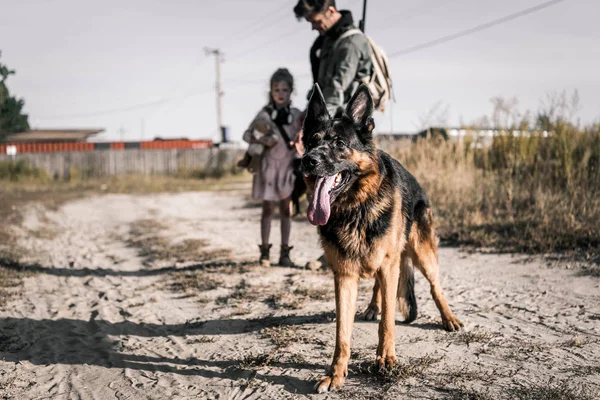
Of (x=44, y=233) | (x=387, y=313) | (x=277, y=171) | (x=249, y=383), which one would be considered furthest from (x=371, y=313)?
(x=44, y=233)

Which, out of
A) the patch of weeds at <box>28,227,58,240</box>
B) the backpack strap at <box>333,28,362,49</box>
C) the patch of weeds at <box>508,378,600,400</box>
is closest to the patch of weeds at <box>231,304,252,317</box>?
the patch of weeds at <box>508,378,600,400</box>

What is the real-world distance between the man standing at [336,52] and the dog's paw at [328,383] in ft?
8.09

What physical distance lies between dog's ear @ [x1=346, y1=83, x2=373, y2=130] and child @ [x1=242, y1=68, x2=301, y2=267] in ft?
8.34

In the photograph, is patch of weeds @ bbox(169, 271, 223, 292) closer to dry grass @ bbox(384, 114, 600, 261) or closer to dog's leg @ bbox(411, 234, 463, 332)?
dog's leg @ bbox(411, 234, 463, 332)

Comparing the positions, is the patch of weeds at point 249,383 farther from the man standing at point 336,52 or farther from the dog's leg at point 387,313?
the man standing at point 336,52

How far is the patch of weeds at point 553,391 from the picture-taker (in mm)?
2831

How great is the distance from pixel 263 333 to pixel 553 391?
2.07 metres

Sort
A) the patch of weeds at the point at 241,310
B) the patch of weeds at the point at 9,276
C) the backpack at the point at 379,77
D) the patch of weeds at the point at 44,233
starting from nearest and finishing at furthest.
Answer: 1. the patch of weeds at the point at 241,310
2. the backpack at the point at 379,77
3. the patch of weeds at the point at 9,276
4. the patch of weeds at the point at 44,233

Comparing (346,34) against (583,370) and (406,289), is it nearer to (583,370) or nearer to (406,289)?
(406,289)

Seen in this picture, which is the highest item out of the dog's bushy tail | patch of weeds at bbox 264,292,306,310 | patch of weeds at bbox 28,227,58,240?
the dog's bushy tail

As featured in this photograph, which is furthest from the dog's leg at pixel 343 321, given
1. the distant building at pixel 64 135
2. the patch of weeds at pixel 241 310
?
the distant building at pixel 64 135

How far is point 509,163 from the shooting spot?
8.63 metres

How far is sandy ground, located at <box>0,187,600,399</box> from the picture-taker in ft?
10.7

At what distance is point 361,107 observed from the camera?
3.43m
